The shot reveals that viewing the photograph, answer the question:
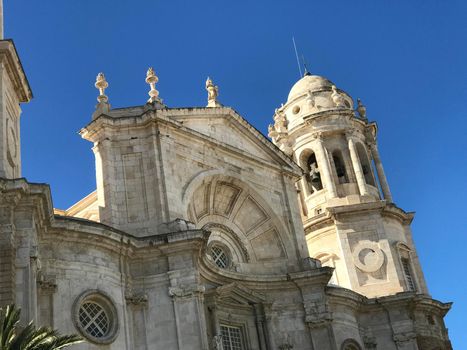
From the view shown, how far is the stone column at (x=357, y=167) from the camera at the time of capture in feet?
124

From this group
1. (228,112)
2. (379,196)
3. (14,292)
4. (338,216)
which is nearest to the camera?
Result: (14,292)

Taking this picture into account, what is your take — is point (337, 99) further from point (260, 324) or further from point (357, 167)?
point (260, 324)

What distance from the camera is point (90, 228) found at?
942 inches

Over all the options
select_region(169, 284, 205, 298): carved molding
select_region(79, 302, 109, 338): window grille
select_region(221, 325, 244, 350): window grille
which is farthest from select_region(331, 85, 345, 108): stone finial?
select_region(79, 302, 109, 338): window grille

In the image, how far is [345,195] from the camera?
37844mm

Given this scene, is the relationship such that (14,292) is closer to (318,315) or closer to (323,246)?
(318,315)

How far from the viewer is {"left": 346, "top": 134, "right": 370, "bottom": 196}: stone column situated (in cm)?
3772

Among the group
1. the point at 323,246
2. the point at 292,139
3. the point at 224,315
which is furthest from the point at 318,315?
the point at 292,139

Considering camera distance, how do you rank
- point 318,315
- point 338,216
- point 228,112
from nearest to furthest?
1. point 318,315
2. point 228,112
3. point 338,216

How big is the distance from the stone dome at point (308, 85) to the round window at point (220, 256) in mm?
13655

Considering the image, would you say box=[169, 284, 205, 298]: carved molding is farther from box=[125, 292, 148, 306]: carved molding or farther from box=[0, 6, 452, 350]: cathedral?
box=[125, 292, 148, 306]: carved molding

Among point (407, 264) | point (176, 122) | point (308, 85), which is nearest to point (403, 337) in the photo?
point (407, 264)

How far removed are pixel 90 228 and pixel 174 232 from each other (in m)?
2.87

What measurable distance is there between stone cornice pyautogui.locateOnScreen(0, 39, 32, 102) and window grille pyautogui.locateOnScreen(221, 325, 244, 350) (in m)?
10.5
